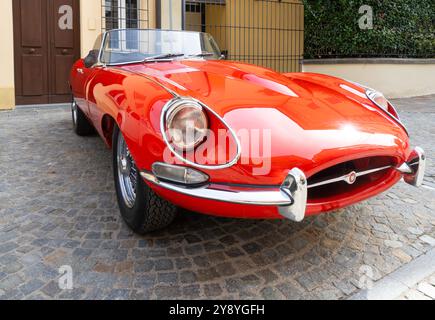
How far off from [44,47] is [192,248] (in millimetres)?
6716

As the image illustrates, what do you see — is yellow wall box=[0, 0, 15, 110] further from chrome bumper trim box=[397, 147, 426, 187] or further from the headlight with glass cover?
chrome bumper trim box=[397, 147, 426, 187]

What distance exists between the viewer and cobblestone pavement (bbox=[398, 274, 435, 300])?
206cm

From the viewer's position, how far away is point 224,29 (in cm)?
1088

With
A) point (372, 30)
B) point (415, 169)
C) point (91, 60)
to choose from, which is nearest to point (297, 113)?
point (415, 169)

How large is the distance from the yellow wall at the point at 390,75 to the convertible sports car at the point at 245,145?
25.4ft

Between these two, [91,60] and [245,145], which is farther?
[91,60]

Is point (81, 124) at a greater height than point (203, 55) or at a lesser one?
lesser

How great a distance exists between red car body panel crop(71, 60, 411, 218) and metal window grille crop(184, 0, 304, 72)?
8.39 metres

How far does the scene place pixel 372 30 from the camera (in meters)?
10.1

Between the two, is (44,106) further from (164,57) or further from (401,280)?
(401,280)

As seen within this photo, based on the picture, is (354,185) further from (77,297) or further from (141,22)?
(141,22)

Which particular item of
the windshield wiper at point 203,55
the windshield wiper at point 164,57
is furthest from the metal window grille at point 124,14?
the windshield wiper at point 164,57

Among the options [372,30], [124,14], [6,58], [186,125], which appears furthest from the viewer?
[372,30]

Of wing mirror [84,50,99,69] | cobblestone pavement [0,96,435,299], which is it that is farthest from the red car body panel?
wing mirror [84,50,99,69]
